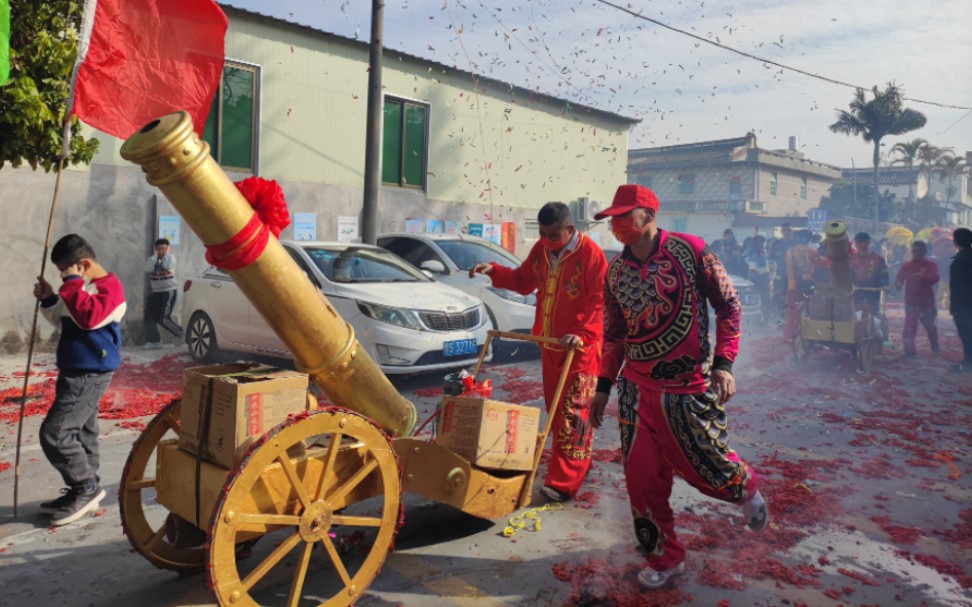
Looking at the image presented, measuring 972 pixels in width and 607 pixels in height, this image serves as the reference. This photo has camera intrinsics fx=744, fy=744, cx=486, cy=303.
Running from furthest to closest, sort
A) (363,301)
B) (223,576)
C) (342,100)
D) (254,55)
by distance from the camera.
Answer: (342,100) → (254,55) → (363,301) → (223,576)

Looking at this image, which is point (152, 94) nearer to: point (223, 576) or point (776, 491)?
point (223, 576)

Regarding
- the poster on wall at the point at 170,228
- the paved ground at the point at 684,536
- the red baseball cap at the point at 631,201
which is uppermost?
the poster on wall at the point at 170,228

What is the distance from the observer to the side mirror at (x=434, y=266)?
10430 mm

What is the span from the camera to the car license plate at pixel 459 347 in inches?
338

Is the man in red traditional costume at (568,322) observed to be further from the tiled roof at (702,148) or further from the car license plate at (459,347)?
the tiled roof at (702,148)

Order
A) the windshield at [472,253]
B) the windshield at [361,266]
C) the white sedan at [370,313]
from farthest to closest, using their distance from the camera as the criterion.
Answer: the windshield at [472,253] → the windshield at [361,266] → the white sedan at [370,313]

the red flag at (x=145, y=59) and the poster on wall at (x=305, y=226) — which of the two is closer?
the red flag at (x=145, y=59)

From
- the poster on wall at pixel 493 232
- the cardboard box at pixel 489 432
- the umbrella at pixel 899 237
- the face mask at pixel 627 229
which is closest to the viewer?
the face mask at pixel 627 229

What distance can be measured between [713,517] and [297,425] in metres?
3.05

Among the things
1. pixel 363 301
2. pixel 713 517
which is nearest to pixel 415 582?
pixel 713 517

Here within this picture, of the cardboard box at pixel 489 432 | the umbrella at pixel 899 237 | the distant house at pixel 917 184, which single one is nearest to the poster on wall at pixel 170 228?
the cardboard box at pixel 489 432

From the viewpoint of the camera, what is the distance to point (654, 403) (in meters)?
3.83

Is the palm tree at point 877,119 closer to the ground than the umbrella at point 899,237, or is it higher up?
higher up

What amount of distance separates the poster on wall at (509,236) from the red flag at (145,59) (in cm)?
1414
